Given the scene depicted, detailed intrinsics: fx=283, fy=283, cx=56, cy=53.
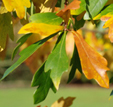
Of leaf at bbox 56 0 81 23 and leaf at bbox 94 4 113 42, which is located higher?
leaf at bbox 56 0 81 23

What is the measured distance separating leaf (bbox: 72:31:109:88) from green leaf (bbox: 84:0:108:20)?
0.25 feet

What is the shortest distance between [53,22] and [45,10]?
0.11 m

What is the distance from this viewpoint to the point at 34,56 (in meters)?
1.80

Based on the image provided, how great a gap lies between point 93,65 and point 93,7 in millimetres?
161

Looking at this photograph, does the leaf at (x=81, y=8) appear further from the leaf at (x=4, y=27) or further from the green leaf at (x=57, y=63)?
the leaf at (x=4, y=27)

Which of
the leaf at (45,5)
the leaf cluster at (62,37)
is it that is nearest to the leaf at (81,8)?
the leaf cluster at (62,37)

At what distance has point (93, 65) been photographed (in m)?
0.73

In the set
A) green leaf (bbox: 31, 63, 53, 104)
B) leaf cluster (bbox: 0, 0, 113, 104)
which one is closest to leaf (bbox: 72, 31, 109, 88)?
leaf cluster (bbox: 0, 0, 113, 104)

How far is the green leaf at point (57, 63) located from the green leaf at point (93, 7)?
11 cm

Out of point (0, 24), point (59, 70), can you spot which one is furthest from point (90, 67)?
point (0, 24)

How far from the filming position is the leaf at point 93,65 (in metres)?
0.72

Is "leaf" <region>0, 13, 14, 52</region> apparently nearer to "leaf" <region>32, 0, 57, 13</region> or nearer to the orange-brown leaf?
"leaf" <region>32, 0, 57, 13</region>

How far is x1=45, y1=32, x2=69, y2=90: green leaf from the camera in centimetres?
76

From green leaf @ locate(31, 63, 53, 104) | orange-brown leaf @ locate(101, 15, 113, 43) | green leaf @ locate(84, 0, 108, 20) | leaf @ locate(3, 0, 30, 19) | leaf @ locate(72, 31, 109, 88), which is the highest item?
leaf @ locate(3, 0, 30, 19)
